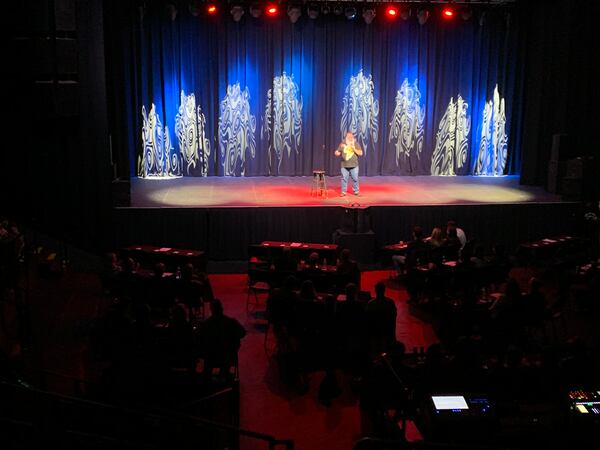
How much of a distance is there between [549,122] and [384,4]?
4.60 metres

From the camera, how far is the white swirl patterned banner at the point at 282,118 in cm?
1888

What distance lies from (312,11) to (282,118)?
2655 millimetres

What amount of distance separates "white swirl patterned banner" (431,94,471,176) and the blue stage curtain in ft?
0.33

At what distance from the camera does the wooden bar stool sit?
15.8 metres

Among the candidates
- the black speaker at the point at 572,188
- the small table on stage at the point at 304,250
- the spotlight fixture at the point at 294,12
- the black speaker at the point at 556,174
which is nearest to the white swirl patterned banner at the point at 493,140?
the black speaker at the point at 556,174

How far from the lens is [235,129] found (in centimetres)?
1892

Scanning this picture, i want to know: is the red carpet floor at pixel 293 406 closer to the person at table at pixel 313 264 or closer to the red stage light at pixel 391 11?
the person at table at pixel 313 264

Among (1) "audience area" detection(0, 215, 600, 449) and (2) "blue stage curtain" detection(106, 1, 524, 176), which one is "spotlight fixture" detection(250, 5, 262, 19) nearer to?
(2) "blue stage curtain" detection(106, 1, 524, 176)

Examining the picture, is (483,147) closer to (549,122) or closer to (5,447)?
(549,122)

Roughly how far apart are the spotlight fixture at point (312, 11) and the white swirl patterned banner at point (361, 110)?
186cm

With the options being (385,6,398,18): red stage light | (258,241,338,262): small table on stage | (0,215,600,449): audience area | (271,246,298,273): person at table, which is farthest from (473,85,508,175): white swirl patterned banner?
(271,246,298,273): person at table

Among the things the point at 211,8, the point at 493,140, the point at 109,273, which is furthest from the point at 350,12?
the point at 109,273

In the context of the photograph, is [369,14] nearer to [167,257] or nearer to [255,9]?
[255,9]

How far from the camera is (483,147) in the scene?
1967cm
